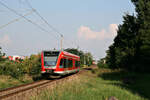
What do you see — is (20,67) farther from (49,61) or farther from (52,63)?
(52,63)

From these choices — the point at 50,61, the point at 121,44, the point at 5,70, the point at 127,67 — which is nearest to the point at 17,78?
the point at 5,70

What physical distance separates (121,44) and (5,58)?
74.2 feet

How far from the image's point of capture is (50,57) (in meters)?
19.9

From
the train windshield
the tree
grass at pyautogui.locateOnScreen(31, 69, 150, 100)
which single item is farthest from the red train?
the tree

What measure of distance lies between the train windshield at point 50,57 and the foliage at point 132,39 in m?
15.7

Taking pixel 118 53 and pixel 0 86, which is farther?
pixel 118 53

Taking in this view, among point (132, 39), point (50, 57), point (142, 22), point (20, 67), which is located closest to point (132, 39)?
point (132, 39)

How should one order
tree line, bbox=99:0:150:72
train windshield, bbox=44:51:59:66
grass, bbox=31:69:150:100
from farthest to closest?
tree line, bbox=99:0:150:72, train windshield, bbox=44:51:59:66, grass, bbox=31:69:150:100

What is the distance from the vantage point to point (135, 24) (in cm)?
3734

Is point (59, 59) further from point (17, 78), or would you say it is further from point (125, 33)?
point (125, 33)

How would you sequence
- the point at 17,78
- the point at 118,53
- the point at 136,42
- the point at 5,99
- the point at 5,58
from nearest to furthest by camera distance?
1. the point at 5,99
2. the point at 17,78
3. the point at 5,58
4. the point at 136,42
5. the point at 118,53

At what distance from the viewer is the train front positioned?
63.6ft

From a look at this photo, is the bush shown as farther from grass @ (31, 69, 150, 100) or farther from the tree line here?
the tree line

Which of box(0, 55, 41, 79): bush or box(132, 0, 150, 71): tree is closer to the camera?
box(0, 55, 41, 79): bush
